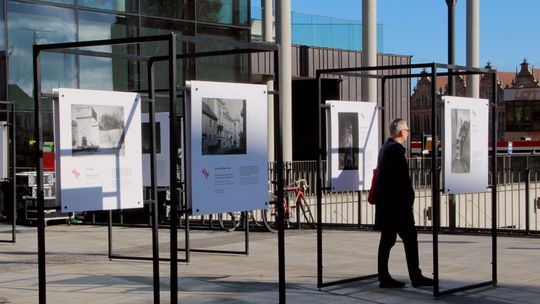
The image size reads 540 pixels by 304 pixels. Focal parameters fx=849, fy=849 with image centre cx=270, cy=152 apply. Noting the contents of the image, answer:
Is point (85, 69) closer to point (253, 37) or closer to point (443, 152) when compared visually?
point (253, 37)

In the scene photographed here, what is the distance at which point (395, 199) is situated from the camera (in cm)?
930

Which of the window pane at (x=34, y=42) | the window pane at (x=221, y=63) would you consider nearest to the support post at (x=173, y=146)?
the window pane at (x=34, y=42)

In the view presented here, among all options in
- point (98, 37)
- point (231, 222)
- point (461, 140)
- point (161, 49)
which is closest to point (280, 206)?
point (461, 140)

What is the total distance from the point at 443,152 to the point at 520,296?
176 centimetres

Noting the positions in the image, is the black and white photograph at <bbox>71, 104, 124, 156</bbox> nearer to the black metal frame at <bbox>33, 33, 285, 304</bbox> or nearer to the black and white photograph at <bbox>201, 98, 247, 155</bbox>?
the black metal frame at <bbox>33, 33, 285, 304</bbox>

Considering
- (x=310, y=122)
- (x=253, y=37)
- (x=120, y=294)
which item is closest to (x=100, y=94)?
(x=120, y=294)

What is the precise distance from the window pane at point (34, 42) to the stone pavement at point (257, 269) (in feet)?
18.7

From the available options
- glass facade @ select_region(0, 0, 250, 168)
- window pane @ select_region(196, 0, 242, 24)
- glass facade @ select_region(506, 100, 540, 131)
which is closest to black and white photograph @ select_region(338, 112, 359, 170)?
glass facade @ select_region(0, 0, 250, 168)

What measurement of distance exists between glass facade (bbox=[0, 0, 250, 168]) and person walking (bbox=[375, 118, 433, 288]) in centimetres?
1322

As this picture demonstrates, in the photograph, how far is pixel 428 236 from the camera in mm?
15148

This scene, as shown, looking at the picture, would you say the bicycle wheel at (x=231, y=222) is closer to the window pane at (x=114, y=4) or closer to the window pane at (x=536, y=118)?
the window pane at (x=114, y=4)

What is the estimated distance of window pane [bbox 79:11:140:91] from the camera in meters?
22.2

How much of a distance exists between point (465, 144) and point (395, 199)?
1210 millimetres

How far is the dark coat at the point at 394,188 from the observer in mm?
9242
